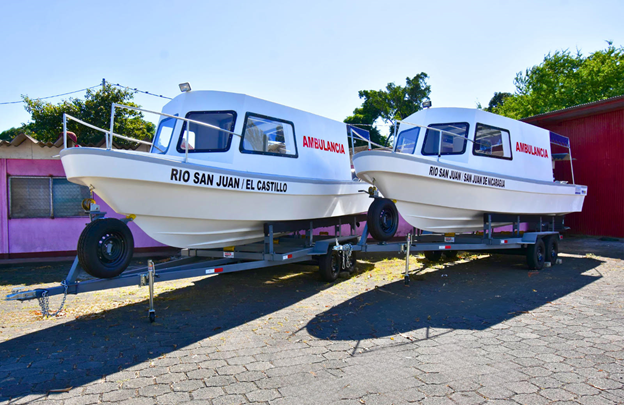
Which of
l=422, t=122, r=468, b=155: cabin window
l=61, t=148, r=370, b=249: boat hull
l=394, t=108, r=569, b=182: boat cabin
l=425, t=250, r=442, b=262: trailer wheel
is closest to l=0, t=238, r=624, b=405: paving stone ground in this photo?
l=61, t=148, r=370, b=249: boat hull

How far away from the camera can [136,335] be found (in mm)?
4562

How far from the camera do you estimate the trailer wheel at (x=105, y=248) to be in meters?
4.43

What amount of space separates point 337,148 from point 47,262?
713 cm

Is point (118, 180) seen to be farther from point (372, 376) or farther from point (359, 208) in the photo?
point (359, 208)

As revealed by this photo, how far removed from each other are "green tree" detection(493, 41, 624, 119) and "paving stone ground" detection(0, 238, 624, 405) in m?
21.7

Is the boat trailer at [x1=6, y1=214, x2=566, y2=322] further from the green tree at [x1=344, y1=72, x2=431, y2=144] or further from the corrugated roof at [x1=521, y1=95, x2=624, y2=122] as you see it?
the green tree at [x1=344, y1=72, x2=431, y2=144]

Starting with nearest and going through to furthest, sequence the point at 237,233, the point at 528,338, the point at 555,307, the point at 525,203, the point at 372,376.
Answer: the point at 372,376
the point at 528,338
the point at 555,307
the point at 237,233
the point at 525,203

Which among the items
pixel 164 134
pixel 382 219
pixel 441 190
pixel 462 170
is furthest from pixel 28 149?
pixel 462 170

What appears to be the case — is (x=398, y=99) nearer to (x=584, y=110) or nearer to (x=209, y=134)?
(x=584, y=110)

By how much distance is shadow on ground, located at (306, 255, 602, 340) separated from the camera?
490cm

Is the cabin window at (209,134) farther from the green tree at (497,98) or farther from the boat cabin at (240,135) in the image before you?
the green tree at (497,98)

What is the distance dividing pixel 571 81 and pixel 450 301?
2573 centimetres

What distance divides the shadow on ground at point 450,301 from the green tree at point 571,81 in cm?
1993

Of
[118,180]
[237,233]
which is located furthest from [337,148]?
[118,180]
